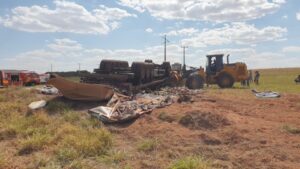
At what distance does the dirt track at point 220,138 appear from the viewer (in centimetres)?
Result: 690

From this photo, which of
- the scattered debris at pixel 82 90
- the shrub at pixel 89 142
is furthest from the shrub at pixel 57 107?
the shrub at pixel 89 142

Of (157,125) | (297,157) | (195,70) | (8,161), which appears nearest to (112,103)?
(157,125)

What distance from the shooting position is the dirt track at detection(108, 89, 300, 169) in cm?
690

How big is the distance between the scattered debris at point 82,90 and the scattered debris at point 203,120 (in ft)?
12.7

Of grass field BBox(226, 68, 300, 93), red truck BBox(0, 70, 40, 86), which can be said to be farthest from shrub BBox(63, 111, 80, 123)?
red truck BBox(0, 70, 40, 86)

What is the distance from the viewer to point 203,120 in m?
9.66

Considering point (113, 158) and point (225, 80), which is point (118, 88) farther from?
point (225, 80)

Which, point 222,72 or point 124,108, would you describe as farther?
point 222,72

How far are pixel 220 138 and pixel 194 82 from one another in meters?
16.4

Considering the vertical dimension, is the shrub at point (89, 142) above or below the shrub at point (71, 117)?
below

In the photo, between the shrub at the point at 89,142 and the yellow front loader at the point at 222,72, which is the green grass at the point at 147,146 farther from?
the yellow front loader at the point at 222,72

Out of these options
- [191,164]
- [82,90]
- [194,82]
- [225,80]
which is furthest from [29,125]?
[225,80]

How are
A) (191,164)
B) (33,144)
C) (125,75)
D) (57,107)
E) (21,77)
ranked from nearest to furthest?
(191,164)
(33,144)
(57,107)
(125,75)
(21,77)

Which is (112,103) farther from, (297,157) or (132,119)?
(297,157)
